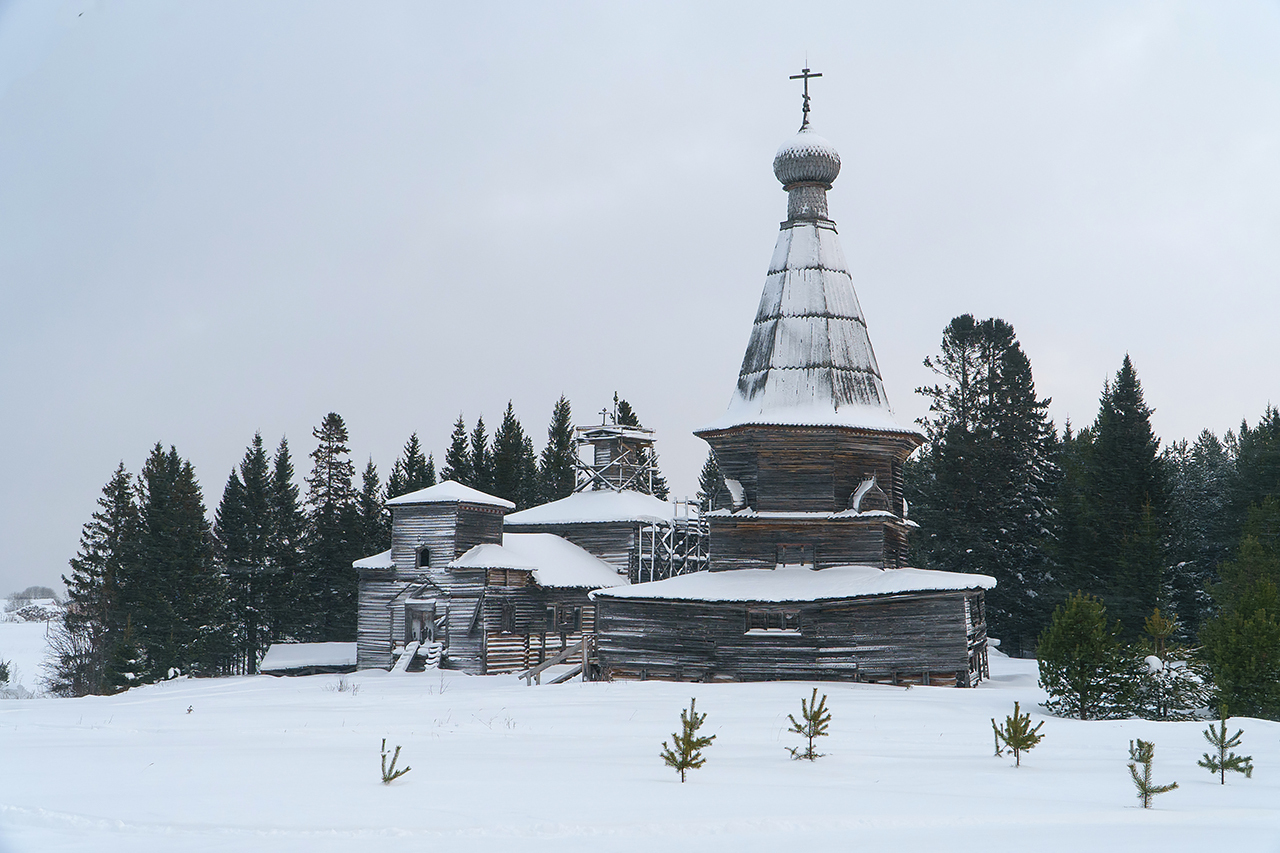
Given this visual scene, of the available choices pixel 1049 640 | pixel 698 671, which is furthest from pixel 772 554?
pixel 1049 640

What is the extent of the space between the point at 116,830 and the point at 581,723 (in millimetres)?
8569

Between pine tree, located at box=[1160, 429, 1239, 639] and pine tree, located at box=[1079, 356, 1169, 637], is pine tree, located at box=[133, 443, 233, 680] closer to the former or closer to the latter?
pine tree, located at box=[1079, 356, 1169, 637]

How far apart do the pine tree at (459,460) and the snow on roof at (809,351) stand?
3513 centimetres

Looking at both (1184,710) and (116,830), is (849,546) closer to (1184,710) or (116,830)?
(1184,710)

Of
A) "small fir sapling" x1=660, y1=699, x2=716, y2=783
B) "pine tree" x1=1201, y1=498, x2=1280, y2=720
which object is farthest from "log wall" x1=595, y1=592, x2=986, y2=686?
"small fir sapling" x1=660, y1=699, x2=716, y2=783

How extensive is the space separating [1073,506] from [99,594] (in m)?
41.6

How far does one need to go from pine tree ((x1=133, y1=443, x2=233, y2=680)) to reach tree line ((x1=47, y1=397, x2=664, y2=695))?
0.19 ft

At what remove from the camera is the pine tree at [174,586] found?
1682 inches

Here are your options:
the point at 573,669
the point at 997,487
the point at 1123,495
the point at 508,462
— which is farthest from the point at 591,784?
the point at 508,462

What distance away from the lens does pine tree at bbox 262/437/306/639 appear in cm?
5041

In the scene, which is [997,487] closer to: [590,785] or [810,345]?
[810,345]

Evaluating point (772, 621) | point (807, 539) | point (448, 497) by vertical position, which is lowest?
point (772, 621)

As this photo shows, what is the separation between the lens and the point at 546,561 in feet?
127

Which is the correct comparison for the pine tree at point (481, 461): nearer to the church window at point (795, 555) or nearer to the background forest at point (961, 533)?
the background forest at point (961, 533)
